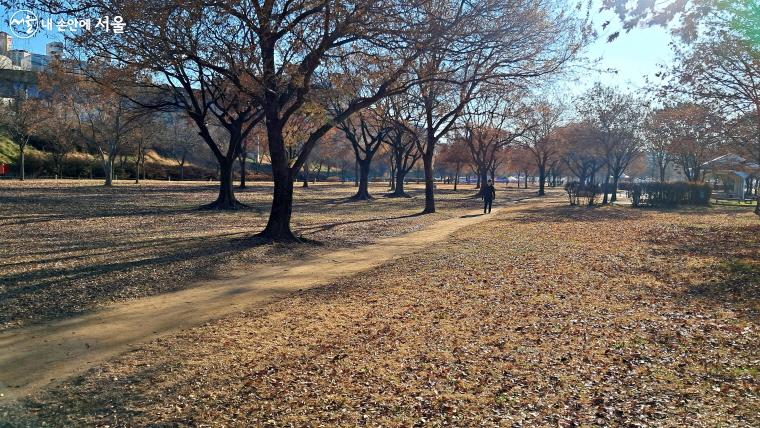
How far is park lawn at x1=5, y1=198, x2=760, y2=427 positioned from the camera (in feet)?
14.3

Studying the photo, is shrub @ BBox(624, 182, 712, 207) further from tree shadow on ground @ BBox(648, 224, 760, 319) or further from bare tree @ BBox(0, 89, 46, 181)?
bare tree @ BBox(0, 89, 46, 181)

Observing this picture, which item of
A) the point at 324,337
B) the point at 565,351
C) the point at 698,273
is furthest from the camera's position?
the point at 698,273

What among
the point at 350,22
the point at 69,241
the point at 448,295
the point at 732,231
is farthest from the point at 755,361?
the point at 732,231

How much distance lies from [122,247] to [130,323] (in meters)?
6.49

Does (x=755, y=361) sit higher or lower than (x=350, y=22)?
lower

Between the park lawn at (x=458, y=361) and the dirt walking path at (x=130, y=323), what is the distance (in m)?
0.36

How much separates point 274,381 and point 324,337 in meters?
1.51

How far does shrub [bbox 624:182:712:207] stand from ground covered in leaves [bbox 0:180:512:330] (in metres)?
20.1

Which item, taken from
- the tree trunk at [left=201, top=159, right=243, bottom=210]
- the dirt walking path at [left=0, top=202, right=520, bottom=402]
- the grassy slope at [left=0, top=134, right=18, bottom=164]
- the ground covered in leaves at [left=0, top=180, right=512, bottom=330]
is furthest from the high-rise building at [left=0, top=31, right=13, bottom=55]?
the grassy slope at [left=0, top=134, right=18, bottom=164]

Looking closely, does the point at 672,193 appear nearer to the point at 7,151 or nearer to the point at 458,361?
the point at 458,361

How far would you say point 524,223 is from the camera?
22031 millimetres

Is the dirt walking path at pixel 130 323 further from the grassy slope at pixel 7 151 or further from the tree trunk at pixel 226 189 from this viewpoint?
the grassy slope at pixel 7 151

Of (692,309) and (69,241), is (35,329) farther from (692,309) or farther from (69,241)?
(692,309)

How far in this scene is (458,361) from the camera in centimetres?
560
